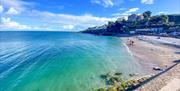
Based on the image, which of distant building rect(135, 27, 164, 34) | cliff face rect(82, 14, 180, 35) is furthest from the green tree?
distant building rect(135, 27, 164, 34)

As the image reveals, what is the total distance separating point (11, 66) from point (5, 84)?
8774 millimetres

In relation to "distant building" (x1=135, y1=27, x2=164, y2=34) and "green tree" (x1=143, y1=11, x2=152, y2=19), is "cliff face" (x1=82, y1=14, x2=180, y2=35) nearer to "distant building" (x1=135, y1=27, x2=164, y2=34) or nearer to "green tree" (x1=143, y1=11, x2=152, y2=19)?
"distant building" (x1=135, y1=27, x2=164, y2=34)

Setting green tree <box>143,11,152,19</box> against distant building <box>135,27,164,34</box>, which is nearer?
distant building <box>135,27,164,34</box>

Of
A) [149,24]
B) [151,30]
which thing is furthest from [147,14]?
[151,30]

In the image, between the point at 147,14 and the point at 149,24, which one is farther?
the point at 147,14

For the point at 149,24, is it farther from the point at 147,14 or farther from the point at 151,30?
the point at 147,14

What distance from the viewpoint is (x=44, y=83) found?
2211 cm

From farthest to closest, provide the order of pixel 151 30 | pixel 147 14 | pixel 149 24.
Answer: pixel 147 14
pixel 149 24
pixel 151 30

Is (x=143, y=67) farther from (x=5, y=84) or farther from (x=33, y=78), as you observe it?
(x=5, y=84)

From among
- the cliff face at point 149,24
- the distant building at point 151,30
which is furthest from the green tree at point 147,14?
the distant building at point 151,30

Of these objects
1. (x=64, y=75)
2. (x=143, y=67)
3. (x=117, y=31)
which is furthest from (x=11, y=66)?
(x=117, y=31)

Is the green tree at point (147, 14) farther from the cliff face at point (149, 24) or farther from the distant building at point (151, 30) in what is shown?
the distant building at point (151, 30)

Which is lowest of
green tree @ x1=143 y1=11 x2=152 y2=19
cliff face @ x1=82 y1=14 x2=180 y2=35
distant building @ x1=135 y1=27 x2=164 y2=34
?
distant building @ x1=135 y1=27 x2=164 y2=34

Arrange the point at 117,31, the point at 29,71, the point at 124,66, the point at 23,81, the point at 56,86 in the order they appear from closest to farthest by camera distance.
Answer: the point at 56,86 → the point at 23,81 → the point at 29,71 → the point at 124,66 → the point at 117,31
